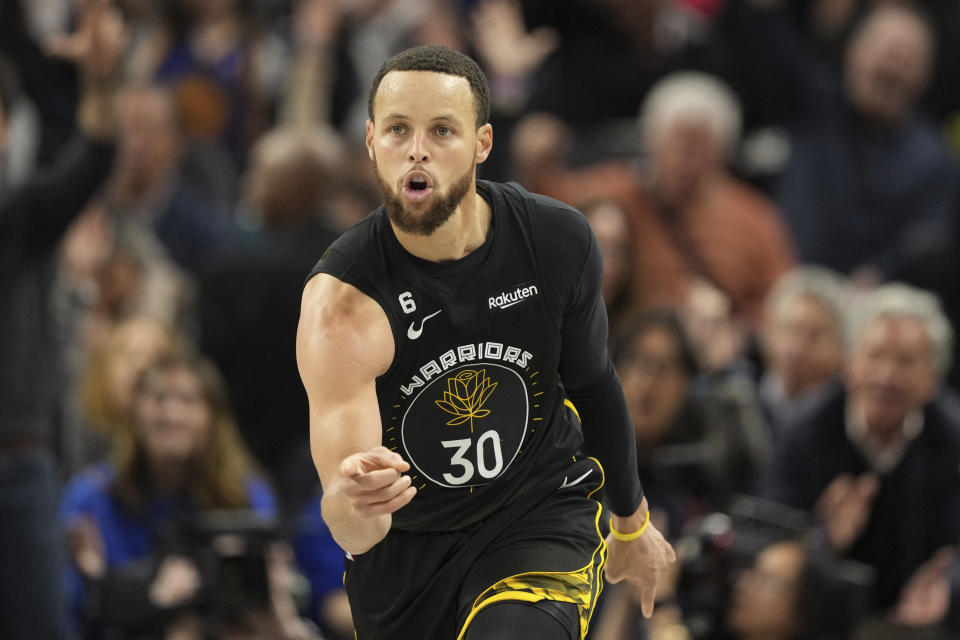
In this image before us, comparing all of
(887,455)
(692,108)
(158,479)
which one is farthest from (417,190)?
(692,108)

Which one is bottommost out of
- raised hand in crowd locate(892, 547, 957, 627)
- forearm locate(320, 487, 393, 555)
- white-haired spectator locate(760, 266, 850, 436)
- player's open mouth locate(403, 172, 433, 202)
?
raised hand in crowd locate(892, 547, 957, 627)

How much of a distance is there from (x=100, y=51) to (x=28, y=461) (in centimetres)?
146

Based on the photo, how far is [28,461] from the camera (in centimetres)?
513

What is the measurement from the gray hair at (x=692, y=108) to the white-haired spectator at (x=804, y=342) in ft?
3.48

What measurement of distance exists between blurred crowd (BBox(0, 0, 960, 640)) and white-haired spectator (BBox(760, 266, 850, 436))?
0.05ft

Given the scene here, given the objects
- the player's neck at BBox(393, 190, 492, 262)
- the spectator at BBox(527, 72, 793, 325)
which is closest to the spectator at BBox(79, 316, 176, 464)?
the spectator at BBox(527, 72, 793, 325)

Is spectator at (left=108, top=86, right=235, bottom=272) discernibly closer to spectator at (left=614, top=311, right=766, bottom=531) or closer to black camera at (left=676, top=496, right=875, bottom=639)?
spectator at (left=614, top=311, right=766, bottom=531)

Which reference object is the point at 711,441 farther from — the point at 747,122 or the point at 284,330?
the point at 747,122

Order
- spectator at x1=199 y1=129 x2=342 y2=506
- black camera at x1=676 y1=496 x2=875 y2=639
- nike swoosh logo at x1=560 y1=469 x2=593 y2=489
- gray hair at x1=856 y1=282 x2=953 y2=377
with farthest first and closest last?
spectator at x1=199 y1=129 x2=342 y2=506
gray hair at x1=856 y1=282 x2=953 y2=377
black camera at x1=676 y1=496 x2=875 y2=639
nike swoosh logo at x1=560 y1=469 x2=593 y2=489

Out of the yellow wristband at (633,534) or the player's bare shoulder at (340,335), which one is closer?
the player's bare shoulder at (340,335)

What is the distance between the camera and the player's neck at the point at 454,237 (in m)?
3.61

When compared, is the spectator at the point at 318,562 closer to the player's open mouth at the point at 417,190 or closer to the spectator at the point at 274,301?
the spectator at the point at 274,301

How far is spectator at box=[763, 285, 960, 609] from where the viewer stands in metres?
Answer: 6.35

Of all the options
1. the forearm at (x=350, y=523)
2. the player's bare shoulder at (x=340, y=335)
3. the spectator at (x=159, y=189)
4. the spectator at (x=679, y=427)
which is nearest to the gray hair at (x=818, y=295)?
the spectator at (x=679, y=427)
